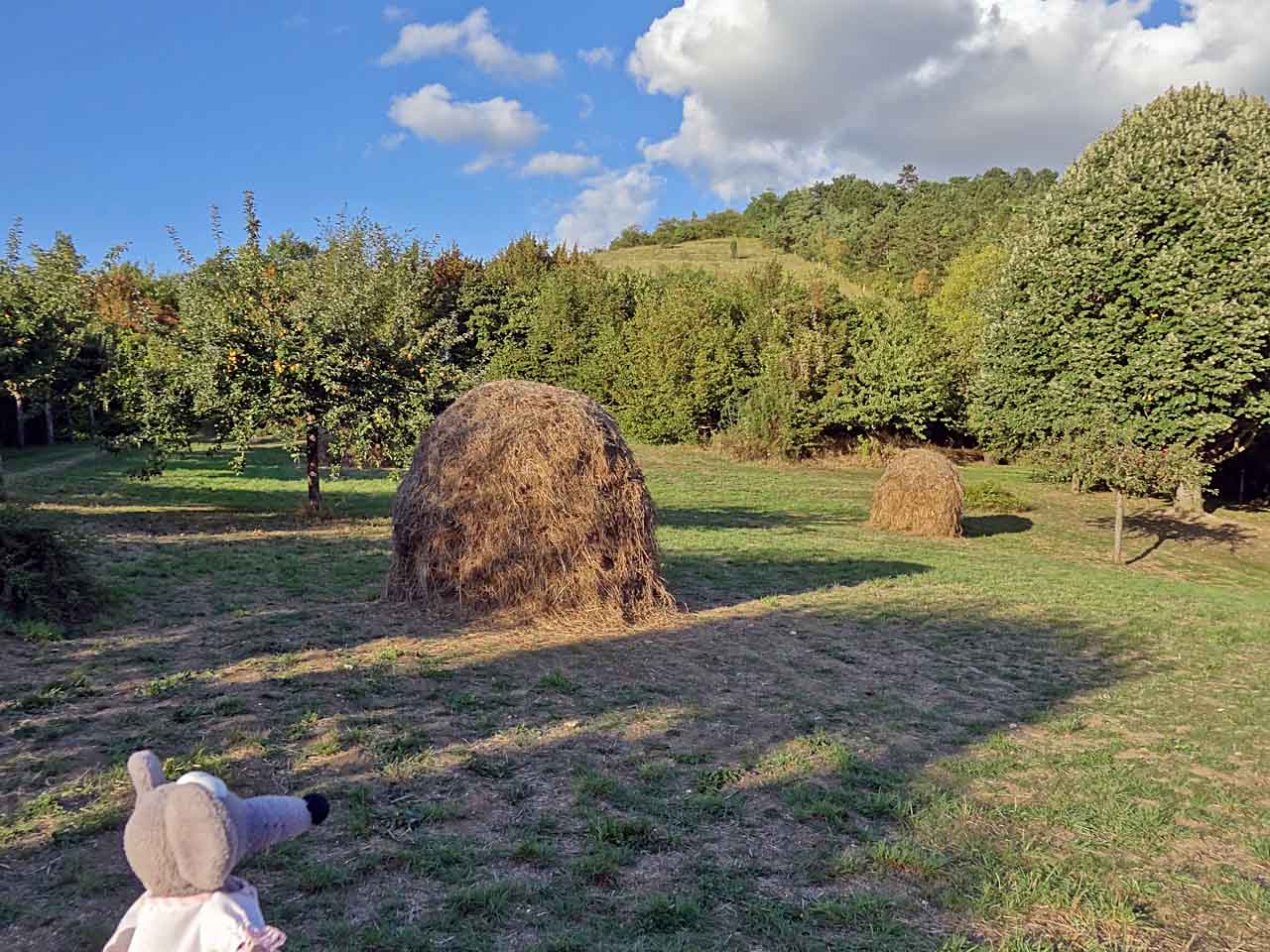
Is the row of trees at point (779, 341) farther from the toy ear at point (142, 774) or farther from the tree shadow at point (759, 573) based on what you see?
the toy ear at point (142, 774)

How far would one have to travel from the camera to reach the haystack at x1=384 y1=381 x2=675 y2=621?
9.84 meters

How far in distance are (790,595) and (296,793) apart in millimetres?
8898

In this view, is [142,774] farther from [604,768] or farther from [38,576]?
[38,576]

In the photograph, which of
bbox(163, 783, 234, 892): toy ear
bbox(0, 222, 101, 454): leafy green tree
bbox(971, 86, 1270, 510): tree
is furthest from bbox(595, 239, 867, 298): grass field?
bbox(163, 783, 234, 892): toy ear

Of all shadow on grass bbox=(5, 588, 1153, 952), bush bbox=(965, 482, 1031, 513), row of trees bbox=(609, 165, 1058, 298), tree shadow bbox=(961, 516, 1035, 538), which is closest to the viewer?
shadow on grass bbox=(5, 588, 1153, 952)

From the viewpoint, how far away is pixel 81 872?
428 cm

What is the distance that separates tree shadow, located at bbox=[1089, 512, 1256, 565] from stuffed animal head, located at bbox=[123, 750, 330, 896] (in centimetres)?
2637

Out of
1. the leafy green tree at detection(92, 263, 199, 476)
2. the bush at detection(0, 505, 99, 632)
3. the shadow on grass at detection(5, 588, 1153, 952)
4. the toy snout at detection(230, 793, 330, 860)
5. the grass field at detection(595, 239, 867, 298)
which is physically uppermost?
the grass field at detection(595, 239, 867, 298)

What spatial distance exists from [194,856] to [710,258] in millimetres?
86067

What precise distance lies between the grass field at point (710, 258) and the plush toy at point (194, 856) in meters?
70.9

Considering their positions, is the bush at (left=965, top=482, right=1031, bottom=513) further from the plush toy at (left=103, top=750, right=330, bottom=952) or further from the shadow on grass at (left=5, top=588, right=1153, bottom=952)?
the plush toy at (left=103, top=750, right=330, bottom=952)

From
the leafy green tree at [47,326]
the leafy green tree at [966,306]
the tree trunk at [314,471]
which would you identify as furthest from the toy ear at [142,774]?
the leafy green tree at [966,306]

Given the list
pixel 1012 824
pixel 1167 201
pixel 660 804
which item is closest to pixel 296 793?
pixel 660 804

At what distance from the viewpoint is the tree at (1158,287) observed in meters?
22.9
